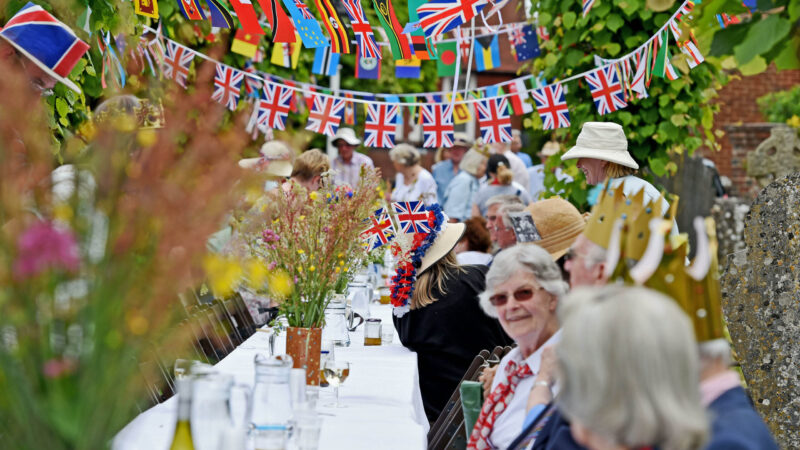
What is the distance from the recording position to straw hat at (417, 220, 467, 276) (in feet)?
15.3

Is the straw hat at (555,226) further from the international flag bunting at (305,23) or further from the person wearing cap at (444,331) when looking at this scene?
the international flag bunting at (305,23)

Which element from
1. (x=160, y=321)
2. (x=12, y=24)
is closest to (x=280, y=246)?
(x=12, y=24)

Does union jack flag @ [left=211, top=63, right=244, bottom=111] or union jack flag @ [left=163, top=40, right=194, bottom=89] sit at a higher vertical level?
union jack flag @ [left=163, top=40, right=194, bottom=89]

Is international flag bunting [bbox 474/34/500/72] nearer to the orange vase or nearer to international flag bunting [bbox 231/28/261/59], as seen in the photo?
international flag bunting [bbox 231/28/261/59]

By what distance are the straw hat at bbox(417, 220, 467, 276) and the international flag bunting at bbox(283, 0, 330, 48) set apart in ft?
6.00

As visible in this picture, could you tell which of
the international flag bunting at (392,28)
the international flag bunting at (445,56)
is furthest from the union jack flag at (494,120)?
the international flag bunting at (392,28)

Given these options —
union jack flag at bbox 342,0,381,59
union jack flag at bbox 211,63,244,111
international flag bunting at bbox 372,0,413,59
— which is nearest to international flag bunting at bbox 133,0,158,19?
union jack flag at bbox 342,0,381,59

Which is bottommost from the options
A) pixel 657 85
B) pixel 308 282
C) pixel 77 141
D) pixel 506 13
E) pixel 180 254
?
pixel 308 282

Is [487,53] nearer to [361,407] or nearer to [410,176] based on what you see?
[410,176]

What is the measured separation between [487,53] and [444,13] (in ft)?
10.6

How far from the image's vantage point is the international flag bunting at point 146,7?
5.84 meters

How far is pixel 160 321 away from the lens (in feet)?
5.30

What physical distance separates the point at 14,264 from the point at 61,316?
138mm

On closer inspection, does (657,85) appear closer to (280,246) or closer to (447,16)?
(447,16)
